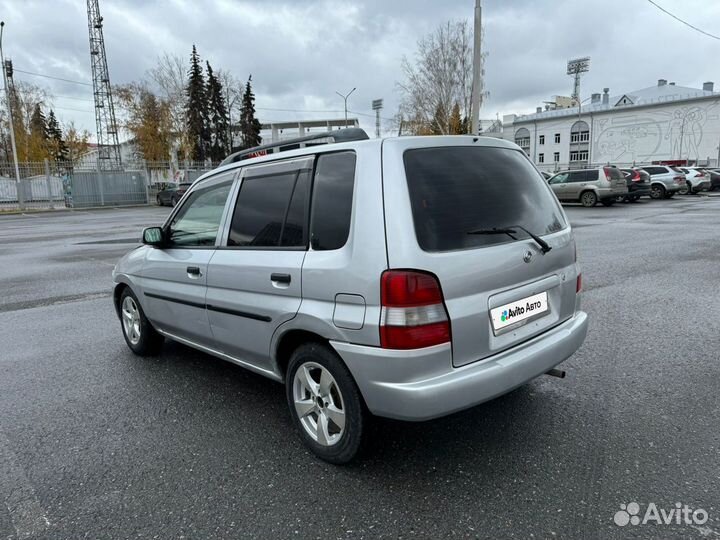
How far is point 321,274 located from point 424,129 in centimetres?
3697

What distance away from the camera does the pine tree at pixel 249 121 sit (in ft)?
188

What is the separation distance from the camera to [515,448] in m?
2.84

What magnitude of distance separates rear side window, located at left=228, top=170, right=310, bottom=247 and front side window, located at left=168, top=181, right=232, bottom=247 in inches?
10.1

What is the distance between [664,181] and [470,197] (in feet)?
98.2

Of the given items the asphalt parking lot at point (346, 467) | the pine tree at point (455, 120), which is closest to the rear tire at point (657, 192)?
the pine tree at point (455, 120)

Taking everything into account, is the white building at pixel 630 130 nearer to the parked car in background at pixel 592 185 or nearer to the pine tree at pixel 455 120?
the pine tree at pixel 455 120

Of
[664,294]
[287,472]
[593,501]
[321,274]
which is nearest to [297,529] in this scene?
[287,472]

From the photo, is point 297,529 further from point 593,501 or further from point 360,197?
point 360,197

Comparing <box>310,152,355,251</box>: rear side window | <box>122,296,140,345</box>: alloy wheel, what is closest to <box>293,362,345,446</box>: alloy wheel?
<box>310,152,355,251</box>: rear side window

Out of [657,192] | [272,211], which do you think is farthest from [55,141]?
[272,211]

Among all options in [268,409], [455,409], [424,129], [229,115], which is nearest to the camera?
[455,409]

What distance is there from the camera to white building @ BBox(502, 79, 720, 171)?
59688mm

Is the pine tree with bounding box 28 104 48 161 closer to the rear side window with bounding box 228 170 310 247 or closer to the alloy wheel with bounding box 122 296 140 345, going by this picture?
the alloy wheel with bounding box 122 296 140 345

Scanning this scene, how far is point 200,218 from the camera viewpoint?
3.80 meters
